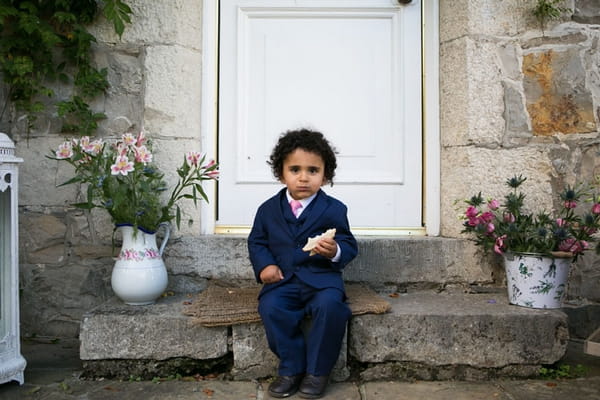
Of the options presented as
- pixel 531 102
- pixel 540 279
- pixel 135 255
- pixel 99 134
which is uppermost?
pixel 531 102

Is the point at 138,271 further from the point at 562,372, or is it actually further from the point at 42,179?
the point at 562,372

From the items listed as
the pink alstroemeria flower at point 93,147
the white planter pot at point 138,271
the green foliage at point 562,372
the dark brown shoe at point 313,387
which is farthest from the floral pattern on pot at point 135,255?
the green foliage at point 562,372

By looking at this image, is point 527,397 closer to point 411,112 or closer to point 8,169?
point 411,112

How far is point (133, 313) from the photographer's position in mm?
2334

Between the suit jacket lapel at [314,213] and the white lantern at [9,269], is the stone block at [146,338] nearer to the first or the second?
the white lantern at [9,269]

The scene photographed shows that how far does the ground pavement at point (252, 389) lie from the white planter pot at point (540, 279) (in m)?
0.35

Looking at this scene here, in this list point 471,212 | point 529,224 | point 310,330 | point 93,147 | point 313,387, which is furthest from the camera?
point 471,212

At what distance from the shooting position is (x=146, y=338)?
229 cm

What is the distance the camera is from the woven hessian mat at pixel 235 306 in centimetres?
226

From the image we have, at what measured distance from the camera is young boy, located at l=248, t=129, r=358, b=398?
2.11 m

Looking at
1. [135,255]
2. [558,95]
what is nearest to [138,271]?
[135,255]

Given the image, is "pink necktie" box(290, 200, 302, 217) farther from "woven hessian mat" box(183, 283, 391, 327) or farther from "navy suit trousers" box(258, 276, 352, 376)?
"woven hessian mat" box(183, 283, 391, 327)

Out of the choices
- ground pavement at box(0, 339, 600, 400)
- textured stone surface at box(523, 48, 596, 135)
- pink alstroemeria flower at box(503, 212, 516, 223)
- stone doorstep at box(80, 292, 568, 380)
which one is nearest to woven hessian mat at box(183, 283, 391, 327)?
stone doorstep at box(80, 292, 568, 380)

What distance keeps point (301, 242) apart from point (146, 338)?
2.64 feet
